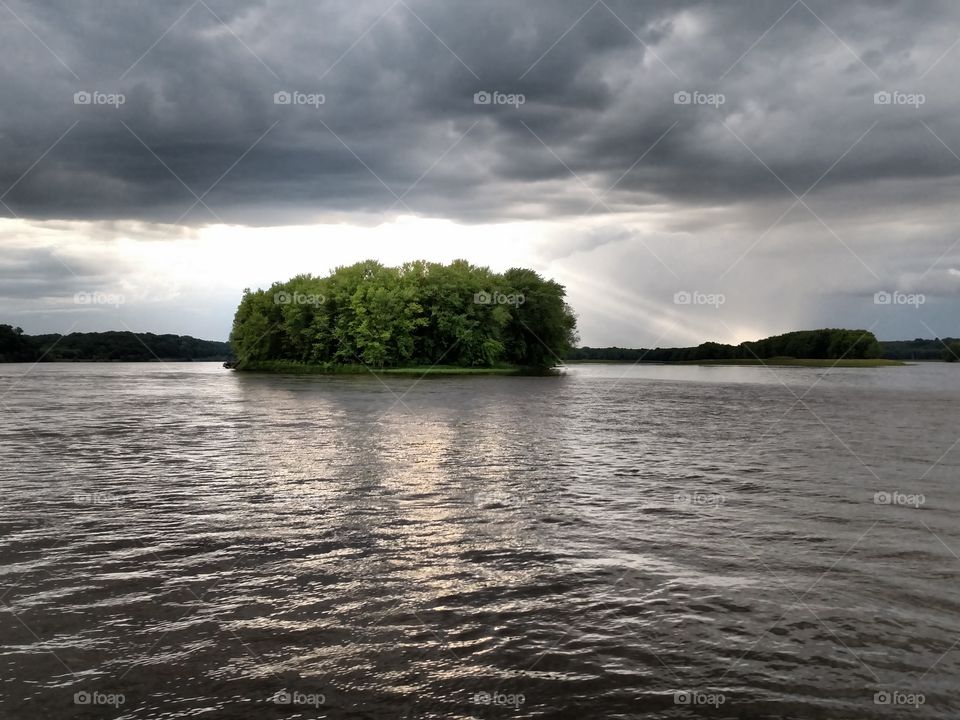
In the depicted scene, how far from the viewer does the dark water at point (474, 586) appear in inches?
308

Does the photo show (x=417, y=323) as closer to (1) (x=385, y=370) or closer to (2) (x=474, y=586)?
(1) (x=385, y=370)

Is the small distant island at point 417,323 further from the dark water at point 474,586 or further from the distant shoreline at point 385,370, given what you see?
the dark water at point 474,586

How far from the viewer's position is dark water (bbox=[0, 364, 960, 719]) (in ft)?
25.6

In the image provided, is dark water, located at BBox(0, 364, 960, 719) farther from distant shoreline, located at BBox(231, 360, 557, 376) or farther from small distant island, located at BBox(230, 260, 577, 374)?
small distant island, located at BBox(230, 260, 577, 374)

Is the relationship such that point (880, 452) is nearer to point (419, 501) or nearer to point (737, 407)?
point (419, 501)

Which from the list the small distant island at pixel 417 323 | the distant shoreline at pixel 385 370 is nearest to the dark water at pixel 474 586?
the distant shoreline at pixel 385 370

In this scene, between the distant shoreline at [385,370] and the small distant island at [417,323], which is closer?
the distant shoreline at [385,370]

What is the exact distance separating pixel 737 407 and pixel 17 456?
4698 cm

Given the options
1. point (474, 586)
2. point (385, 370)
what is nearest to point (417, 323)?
point (385, 370)

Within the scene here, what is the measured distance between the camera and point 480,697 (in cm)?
768

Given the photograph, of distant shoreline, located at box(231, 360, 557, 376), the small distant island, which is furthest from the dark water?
the small distant island

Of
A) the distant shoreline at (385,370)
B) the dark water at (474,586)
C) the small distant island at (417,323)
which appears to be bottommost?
the dark water at (474,586)

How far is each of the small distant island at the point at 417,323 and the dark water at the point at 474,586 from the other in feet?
335

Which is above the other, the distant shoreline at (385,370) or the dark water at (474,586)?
the distant shoreline at (385,370)
